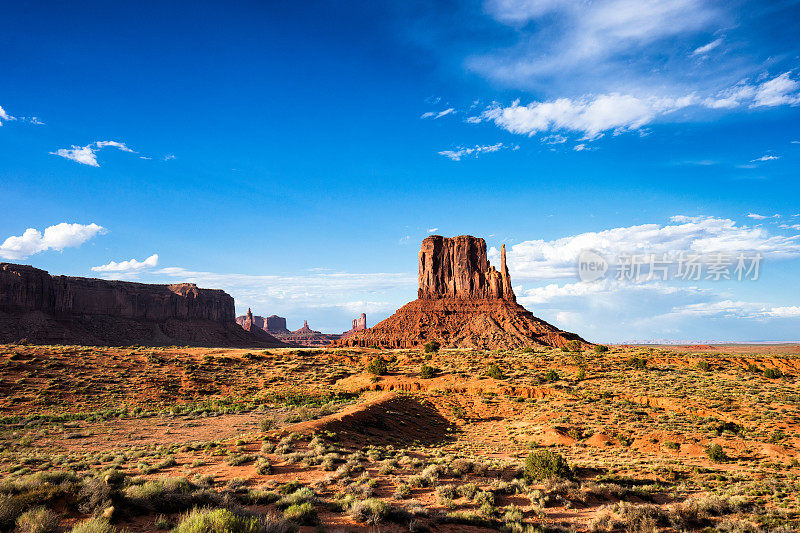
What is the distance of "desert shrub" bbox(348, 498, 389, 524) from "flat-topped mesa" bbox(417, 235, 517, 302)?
4613 inches

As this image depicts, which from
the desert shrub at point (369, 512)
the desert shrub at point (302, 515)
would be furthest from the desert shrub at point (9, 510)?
the desert shrub at point (369, 512)

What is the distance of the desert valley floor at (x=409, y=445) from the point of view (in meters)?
10.5

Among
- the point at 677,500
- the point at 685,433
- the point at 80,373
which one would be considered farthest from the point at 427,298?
the point at 677,500

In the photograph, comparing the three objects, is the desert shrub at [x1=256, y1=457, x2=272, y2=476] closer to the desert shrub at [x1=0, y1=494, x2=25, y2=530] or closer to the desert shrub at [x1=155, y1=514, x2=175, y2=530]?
the desert shrub at [x1=155, y1=514, x2=175, y2=530]

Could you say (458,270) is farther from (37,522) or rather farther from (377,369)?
(37,522)

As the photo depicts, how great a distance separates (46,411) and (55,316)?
116 metres

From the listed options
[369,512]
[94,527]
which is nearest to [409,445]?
[369,512]

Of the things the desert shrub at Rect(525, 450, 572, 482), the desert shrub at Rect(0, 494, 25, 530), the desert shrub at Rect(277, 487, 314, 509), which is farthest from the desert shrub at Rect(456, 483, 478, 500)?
the desert shrub at Rect(0, 494, 25, 530)

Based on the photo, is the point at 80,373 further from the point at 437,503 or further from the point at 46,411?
the point at 437,503

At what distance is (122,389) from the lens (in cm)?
3953

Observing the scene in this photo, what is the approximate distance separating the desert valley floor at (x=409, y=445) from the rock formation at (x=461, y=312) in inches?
1727

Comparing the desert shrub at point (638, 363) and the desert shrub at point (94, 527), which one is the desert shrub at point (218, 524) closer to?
the desert shrub at point (94, 527)

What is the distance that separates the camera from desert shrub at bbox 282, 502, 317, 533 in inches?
361

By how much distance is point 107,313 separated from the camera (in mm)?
135000
